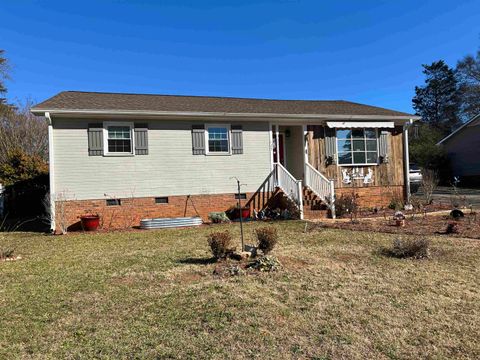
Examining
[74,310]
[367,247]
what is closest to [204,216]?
[367,247]

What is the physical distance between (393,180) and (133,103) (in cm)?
1098

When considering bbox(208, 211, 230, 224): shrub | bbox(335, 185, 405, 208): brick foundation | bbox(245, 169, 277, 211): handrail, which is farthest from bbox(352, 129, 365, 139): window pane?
bbox(208, 211, 230, 224): shrub

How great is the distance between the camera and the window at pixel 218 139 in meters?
13.4

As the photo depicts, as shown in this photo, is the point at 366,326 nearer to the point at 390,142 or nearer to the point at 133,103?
the point at 133,103

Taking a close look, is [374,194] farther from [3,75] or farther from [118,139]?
[3,75]

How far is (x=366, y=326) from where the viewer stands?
375 centimetres

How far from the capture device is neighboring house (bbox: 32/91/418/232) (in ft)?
38.8

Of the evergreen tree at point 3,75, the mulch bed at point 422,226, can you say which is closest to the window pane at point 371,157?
the mulch bed at point 422,226

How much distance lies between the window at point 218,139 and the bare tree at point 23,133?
1469 centimetres

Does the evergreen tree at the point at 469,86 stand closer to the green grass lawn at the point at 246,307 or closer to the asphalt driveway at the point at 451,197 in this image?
the asphalt driveway at the point at 451,197

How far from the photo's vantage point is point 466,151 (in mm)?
29422

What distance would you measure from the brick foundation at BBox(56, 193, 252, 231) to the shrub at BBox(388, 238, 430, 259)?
752 cm

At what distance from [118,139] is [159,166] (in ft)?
5.26

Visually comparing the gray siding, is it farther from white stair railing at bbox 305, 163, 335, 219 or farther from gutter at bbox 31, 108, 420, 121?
white stair railing at bbox 305, 163, 335, 219
